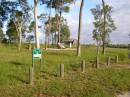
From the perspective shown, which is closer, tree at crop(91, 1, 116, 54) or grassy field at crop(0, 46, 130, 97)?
grassy field at crop(0, 46, 130, 97)

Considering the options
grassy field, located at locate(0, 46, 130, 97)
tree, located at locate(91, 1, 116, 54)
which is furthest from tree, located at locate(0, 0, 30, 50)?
grassy field, located at locate(0, 46, 130, 97)

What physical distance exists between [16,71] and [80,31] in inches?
814

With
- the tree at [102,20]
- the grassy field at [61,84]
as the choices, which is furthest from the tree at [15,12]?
the grassy field at [61,84]

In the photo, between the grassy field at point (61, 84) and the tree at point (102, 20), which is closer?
the grassy field at point (61, 84)

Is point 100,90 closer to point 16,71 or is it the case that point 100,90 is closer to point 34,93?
point 34,93

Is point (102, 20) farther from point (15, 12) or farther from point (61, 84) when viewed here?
point (61, 84)

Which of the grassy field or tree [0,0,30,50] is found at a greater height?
tree [0,0,30,50]

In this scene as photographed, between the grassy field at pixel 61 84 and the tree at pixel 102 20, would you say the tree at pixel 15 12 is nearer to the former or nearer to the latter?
the tree at pixel 102 20

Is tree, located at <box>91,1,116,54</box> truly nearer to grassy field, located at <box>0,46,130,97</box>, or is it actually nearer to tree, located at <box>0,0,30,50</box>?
tree, located at <box>0,0,30,50</box>

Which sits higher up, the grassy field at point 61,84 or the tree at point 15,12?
the tree at point 15,12

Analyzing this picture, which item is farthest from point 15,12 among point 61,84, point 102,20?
point 61,84

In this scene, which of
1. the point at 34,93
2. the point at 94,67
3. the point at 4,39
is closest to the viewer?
the point at 34,93

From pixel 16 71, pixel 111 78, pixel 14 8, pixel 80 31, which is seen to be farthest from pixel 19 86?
pixel 14 8

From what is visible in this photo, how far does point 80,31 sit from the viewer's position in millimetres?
39281
